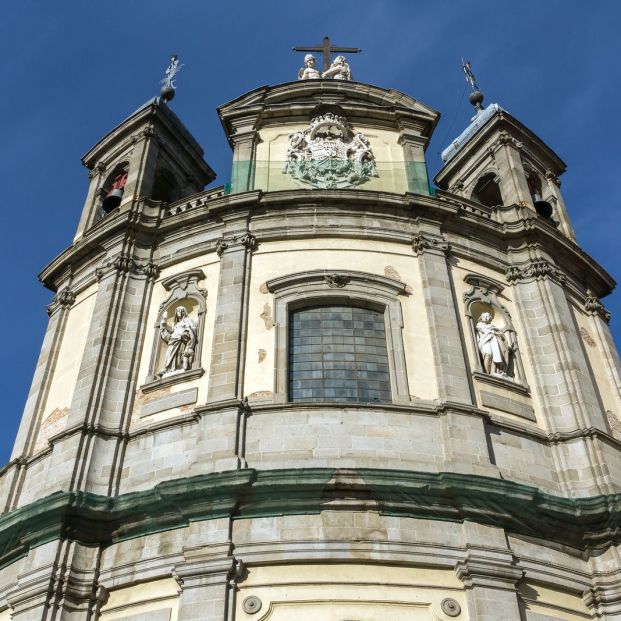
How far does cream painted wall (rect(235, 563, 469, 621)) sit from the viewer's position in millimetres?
13055

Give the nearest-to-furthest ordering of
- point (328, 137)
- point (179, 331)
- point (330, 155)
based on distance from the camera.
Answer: point (179, 331) → point (330, 155) → point (328, 137)

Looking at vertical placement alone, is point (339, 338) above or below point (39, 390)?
below

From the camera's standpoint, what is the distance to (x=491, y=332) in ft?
58.0

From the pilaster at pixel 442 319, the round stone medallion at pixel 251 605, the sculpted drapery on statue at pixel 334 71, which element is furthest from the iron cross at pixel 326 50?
the round stone medallion at pixel 251 605

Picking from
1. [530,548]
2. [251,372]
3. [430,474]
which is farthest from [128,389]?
[530,548]

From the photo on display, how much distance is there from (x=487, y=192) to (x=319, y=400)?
1159cm

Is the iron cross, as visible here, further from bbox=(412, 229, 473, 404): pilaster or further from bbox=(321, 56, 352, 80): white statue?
bbox=(412, 229, 473, 404): pilaster

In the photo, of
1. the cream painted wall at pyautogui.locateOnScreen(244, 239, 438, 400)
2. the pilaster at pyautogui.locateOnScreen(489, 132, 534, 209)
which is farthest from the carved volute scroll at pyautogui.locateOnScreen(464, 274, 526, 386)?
the pilaster at pyautogui.locateOnScreen(489, 132, 534, 209)

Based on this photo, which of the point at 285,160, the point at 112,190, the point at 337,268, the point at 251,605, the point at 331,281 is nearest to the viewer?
the point at 251,605

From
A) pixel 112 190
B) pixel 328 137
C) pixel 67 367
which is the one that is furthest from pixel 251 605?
pixel 112 190

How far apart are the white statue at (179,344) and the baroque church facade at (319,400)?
2.2 inches

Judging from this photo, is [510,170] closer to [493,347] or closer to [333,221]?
[333,221]

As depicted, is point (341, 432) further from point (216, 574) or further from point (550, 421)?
point (550, 421)

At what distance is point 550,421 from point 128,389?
819 cm
